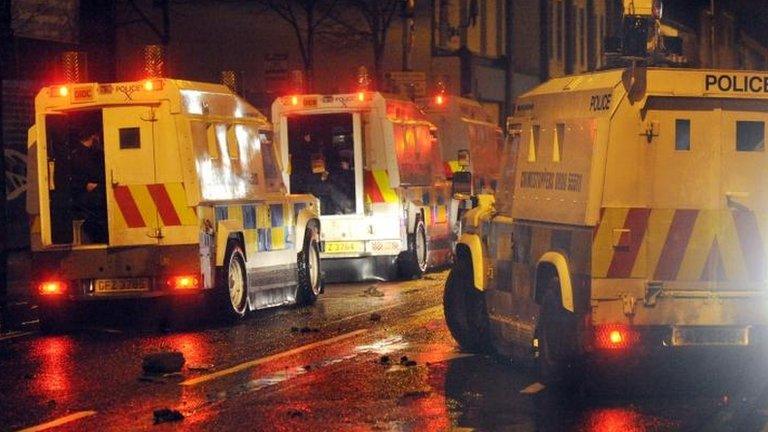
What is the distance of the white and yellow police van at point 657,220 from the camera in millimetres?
11156

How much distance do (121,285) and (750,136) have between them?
7.74 m

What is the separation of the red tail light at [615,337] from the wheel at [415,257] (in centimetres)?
1326

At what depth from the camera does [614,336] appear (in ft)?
36.5

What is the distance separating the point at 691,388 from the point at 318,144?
13174mm

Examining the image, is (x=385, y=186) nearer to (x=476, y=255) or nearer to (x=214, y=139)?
(x=214, y=139)

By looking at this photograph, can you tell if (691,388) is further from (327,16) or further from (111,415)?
(327,16)

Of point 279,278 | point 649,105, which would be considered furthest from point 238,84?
point 649,105

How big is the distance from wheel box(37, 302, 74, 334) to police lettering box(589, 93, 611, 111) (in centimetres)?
755

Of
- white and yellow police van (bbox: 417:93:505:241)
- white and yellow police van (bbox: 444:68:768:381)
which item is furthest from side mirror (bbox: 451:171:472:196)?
white and yellow police van (bbox: 417:93:505:241)

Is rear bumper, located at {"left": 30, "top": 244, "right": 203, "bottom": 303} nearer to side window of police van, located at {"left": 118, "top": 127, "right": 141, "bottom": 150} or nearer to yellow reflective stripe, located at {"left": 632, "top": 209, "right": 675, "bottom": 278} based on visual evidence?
side window of police van, located at {"left": 118, "top": 127, "right": 141, "bottom": 150}

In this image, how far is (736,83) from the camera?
37.6 feet

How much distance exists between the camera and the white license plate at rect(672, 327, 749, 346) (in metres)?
11.2

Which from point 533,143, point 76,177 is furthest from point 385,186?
point 533,143

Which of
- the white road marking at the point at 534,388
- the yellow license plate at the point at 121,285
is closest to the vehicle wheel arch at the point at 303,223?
the yellow license plate at the point at 121,285
